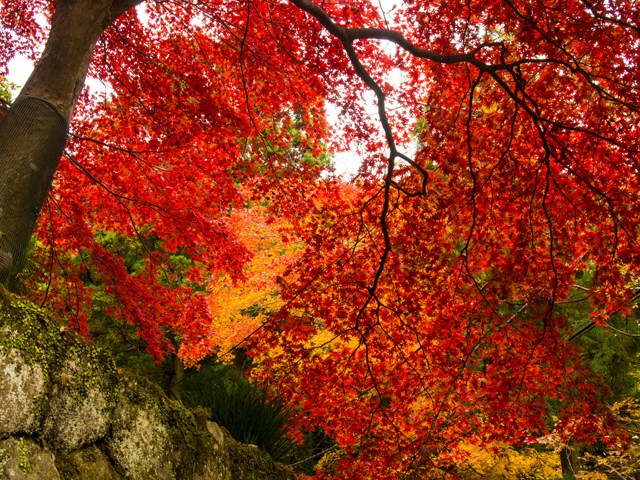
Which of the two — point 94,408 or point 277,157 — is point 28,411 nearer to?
point 94,408

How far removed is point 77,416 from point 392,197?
12.7 feet

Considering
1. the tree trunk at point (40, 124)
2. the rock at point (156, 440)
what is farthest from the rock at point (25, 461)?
the tree trunk at point (40, 124)

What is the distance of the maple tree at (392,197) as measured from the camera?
140 inches

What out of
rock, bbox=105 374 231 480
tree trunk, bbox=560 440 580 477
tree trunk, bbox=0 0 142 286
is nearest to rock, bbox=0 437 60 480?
rock, bbox=105 374 231 480

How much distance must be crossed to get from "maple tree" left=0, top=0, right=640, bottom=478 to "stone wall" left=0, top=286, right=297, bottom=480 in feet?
4.84

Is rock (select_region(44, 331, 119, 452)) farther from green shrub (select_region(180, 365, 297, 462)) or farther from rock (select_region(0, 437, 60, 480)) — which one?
green shrub (select_region(180, 365, 297, 462))

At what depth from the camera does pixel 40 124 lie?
8.32 feet

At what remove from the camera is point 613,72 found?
11.7ft

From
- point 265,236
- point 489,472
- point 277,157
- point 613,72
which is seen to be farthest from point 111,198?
point 489,472

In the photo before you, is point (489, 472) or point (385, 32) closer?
point (385, 32)

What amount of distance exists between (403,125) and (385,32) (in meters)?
2.72

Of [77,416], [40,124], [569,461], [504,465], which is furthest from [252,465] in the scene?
[569,461]

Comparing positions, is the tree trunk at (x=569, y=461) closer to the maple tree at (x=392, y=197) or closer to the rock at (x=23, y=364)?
the maple tree at (x=392, y=197)

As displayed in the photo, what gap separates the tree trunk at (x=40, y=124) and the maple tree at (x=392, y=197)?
59 millimetres
